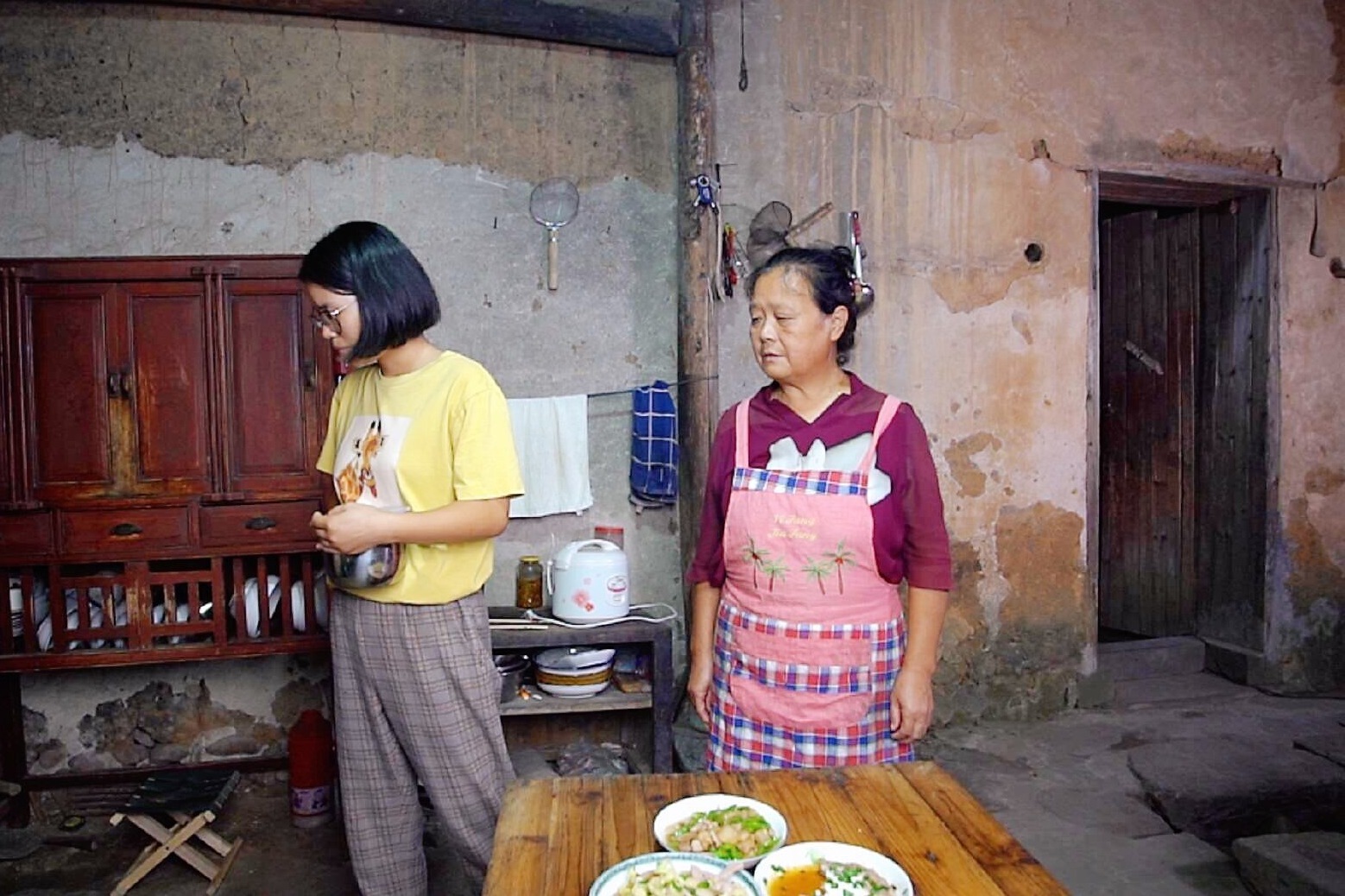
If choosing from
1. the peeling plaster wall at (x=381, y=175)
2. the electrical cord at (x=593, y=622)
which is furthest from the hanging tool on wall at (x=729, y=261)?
the electrical cord at (x=593, y=622)

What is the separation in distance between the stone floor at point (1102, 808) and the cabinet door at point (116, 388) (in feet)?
4.24

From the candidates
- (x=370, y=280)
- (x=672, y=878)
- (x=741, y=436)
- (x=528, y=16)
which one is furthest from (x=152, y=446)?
(x=672, y=878)

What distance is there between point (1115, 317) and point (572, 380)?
3299 mm

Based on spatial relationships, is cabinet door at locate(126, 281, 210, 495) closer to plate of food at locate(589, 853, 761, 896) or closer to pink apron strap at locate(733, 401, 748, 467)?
pink apron strap at locate(733, 401, 748, 467)

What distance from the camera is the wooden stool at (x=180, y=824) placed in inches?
120

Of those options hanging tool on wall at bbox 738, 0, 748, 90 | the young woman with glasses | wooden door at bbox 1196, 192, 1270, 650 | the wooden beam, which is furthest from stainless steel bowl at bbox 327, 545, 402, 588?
wooden door at bbox 1196, 192, 1270, 650

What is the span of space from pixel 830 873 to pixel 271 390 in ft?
9.37

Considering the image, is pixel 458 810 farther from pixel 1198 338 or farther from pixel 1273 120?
pixel 1273 120

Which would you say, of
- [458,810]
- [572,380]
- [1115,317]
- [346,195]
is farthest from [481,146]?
[1115,317]

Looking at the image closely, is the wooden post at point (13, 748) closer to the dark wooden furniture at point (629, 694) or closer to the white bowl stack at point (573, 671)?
the dark wooden furniture at point (629, 694)

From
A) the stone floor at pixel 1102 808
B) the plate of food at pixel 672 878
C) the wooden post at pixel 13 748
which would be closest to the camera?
the plate of food at pixel 672 878

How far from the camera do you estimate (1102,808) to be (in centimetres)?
327

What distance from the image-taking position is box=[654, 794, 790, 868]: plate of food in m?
1.34

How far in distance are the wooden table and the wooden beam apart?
3.08 m
